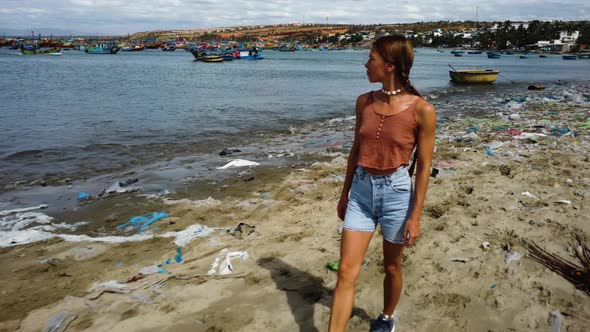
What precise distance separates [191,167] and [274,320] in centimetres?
581

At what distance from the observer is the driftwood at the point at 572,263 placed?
3221mm

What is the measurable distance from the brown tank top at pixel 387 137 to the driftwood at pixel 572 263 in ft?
6.91

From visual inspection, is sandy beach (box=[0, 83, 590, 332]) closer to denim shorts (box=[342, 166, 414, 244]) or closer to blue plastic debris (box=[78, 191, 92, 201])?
denim shorts (box=[342, 166, 414, 244])

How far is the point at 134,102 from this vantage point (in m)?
19.8

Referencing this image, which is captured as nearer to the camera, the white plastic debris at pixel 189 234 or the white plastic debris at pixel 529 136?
the white plastic debris at pixel 189 234

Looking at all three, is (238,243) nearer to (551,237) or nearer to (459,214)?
(459,214)

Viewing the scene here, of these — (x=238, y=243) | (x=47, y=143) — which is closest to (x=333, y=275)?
(x=238, y=243)

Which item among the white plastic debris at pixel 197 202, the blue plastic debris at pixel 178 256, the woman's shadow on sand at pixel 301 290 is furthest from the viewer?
the white plastic debris at pixel 197 202

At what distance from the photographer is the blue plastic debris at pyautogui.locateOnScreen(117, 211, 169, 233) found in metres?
5.25

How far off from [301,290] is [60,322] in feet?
6.25

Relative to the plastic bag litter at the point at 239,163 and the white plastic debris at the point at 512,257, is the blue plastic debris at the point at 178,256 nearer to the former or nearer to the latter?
the white plastic debris at the point at 512,257

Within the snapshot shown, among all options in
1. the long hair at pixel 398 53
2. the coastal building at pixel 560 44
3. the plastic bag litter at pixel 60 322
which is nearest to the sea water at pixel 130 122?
the long hair at pixel 398 53

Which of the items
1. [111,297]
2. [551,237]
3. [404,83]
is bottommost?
[111,297]

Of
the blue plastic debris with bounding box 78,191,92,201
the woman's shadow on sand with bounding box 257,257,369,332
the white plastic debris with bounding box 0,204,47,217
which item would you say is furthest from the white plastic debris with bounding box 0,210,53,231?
the woman's shadow on sand with bounding box 257,257,369,332
